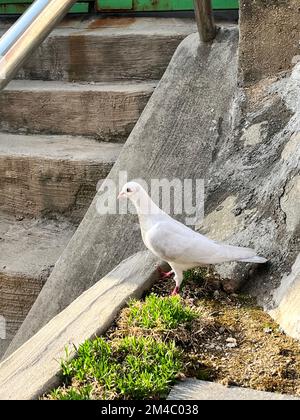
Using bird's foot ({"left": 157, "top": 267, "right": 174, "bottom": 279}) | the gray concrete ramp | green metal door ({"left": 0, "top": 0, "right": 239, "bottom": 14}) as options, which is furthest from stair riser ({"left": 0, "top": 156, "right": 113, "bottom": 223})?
green metal door ({"left": 0, "top": 0, "right": 239, "bottom": 14})

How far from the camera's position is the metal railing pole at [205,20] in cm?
338

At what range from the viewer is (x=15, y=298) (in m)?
3.11

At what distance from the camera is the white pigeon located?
218 cm

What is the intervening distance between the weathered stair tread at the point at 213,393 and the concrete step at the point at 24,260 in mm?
1401

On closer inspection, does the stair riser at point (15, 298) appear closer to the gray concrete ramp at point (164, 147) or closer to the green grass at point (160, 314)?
the gray concrete ramp at point (164, 147)

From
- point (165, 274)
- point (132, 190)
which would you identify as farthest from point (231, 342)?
point (132, 190)

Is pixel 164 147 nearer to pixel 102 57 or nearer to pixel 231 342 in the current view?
pixel 102 57

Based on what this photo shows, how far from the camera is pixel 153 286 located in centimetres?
241

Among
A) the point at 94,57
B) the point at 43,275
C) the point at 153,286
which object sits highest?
the point at 94,57

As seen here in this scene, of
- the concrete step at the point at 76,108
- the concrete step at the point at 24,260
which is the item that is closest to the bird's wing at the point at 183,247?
the concrete step at the point at 24,260
